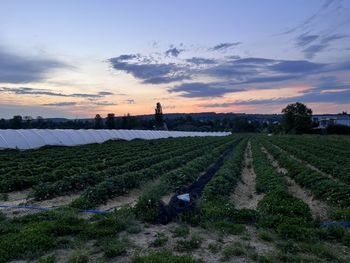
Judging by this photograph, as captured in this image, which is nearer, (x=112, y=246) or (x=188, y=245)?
(x=112, y=246)

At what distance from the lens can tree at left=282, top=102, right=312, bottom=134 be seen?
109 meters

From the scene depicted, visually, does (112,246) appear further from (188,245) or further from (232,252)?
(232,252)

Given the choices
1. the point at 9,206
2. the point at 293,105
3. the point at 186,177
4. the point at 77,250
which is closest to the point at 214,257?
the point at 77,250

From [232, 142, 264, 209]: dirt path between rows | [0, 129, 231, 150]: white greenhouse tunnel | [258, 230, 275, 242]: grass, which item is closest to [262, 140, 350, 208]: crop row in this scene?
[232, 142, 264, 209]: dirt path between rows

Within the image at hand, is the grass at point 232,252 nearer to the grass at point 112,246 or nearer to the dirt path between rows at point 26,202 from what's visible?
the grass at point 112,246

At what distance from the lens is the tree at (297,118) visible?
108506 millimetres

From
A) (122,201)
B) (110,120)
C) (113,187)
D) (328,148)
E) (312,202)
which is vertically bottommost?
(328,148)

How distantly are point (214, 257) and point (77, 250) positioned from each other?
8.44ft

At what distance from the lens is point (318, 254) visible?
6.73 meters

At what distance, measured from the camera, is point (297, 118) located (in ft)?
359

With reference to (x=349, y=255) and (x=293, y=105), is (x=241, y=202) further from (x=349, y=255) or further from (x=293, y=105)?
(x=293, y=105)

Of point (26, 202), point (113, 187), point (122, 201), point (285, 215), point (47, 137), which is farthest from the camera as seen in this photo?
point (47, 137)

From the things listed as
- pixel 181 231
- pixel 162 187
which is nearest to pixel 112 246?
pixel 181 231

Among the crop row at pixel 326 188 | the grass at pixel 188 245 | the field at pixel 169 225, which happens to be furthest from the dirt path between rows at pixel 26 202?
the crop row at pixel 326 188
